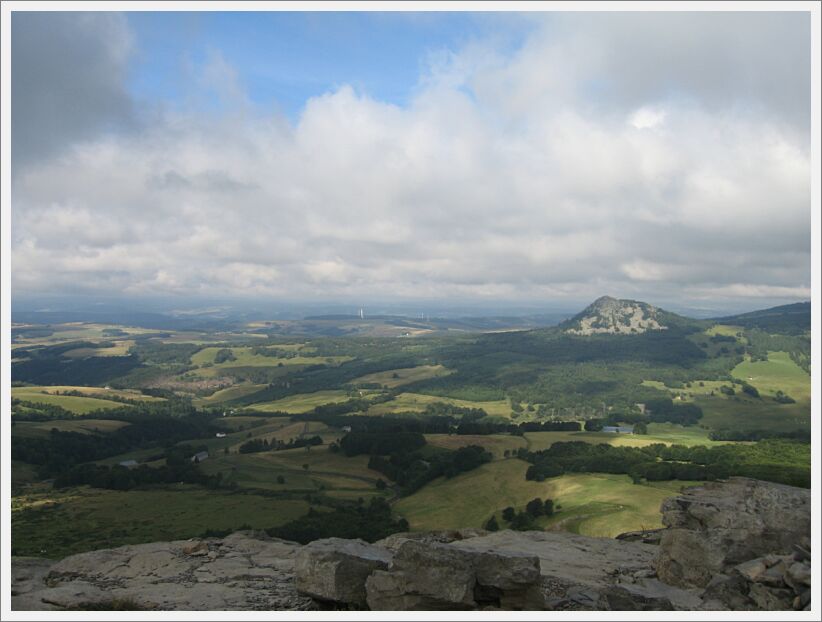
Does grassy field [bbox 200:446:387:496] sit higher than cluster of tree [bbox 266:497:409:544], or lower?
lower

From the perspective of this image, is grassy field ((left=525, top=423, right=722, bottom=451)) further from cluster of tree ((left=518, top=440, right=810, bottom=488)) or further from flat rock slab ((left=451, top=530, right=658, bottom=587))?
flat rock slab ((left=451, top=530, right=658, bottom=587))

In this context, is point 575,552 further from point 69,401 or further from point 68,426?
point 69,401

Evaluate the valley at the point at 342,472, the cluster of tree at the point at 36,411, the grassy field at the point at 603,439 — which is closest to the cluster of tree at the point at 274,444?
the valley at the point at 342,472

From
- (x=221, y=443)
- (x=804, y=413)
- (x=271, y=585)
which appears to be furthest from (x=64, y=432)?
(x=804, y=413)

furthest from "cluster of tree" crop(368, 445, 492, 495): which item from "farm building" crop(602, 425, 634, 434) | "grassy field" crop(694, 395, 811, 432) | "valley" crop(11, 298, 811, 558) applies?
"grassy field" crop(694, 395, 811, 432)

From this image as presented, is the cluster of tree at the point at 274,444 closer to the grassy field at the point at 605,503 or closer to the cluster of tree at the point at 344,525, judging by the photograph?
the cluster of tree at the point at 344,525

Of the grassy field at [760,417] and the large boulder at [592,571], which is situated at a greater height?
the large boulder at [592,571]

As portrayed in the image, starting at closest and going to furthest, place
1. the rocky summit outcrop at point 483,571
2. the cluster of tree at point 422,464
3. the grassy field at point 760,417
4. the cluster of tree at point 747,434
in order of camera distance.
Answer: the rocky summit outcrop at point 483,571 → the cluster of tree at point 422,464 → the cluster of tree at point 747,434 → the grassy field at point 760,417
